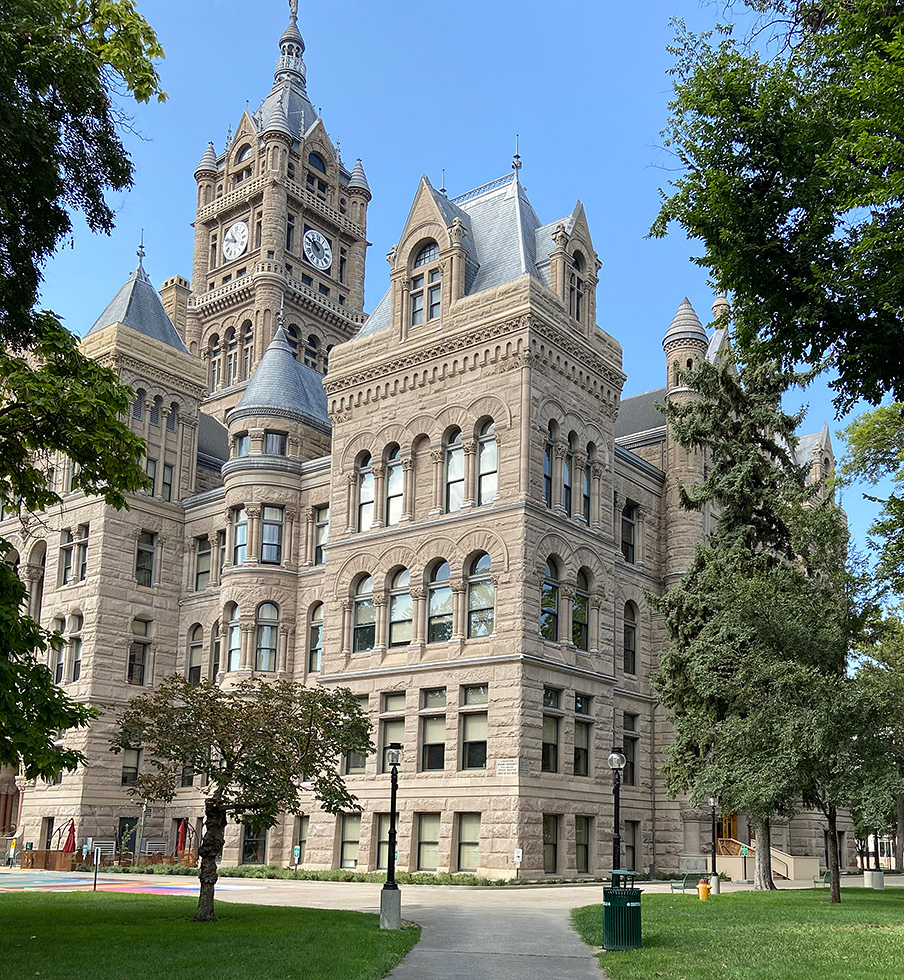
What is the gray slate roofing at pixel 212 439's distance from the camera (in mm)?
57812

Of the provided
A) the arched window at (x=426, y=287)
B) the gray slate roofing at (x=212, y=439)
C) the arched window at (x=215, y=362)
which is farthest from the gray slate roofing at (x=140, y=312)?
the arched window at (x=215, y=362)

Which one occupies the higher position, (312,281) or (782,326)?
(312,281)

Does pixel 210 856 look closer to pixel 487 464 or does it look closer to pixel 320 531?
pixel 487 464

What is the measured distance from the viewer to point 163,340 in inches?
2072

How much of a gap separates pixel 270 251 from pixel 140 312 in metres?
23.2

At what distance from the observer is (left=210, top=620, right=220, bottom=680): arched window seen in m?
47.5

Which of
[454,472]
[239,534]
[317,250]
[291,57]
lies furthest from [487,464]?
[291,57]

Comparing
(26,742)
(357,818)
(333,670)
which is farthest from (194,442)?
(26,742)

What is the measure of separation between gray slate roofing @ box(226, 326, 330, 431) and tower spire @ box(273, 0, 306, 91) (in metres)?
46.2

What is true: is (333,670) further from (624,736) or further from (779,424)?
(779,424)

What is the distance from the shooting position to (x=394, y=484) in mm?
40844

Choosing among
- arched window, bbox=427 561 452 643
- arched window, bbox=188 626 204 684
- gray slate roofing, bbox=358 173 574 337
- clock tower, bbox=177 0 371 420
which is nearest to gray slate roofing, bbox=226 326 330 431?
gray slate roofing, bbox=358 173 574 337

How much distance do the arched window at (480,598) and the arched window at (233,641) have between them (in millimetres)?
11664

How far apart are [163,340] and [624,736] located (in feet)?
92.9
